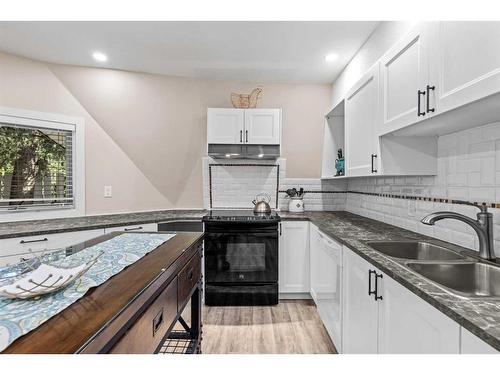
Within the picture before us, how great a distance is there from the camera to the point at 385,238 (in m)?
1.85

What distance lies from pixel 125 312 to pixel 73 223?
2331mm

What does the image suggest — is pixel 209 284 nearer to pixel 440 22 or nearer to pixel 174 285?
pixel 174 285

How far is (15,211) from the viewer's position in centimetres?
277

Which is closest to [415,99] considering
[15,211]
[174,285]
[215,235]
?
[174,285]

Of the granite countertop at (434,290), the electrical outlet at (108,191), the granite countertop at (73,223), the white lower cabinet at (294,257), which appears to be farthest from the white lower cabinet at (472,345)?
the electrical outlet at (108,191)

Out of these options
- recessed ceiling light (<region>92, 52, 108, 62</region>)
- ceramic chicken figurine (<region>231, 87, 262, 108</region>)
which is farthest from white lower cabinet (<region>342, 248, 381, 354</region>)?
recessed ceiling light (<region>92, 52, 108, 62</region>)

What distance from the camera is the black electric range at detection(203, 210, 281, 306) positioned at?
114 inches

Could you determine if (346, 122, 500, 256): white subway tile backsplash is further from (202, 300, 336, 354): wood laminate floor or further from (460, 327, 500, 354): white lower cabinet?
(202, 300, 336, 354): wood laminate floor

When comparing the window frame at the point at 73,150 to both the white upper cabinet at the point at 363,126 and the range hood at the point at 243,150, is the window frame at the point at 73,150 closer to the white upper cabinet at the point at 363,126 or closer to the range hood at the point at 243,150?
the range hood at the point at 243,150

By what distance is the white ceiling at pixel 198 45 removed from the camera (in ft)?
7.92

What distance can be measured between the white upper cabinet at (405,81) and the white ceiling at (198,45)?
858 millimetres

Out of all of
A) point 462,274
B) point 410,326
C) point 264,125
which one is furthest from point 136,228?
point 462,274
